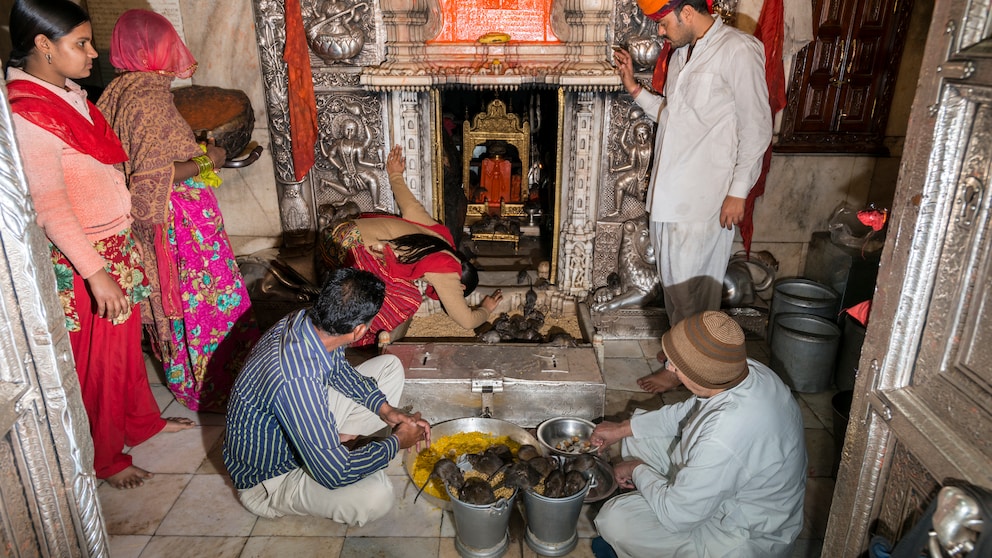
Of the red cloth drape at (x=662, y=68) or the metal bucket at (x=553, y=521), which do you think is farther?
the red cloth drape at (x=662, y=68)

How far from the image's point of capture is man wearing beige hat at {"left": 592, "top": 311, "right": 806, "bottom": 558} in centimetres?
222

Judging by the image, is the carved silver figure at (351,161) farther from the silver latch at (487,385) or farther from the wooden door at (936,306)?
the wooden door at (936,306)

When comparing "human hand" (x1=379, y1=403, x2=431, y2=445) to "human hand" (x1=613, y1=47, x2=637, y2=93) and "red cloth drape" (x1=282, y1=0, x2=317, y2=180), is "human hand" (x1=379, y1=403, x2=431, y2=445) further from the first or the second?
"human hand" (x1=613, y1=47, x2=637, y2=93)

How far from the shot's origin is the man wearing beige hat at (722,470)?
87.4 inches

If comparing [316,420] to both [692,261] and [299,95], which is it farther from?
[299,95]

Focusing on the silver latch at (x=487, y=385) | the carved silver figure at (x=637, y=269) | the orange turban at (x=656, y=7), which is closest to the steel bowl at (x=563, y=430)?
the silver latch at (x=487, y=385)

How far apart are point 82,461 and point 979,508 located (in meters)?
2.40

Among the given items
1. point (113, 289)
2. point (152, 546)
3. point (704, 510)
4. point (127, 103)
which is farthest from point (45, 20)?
point (704, 510)

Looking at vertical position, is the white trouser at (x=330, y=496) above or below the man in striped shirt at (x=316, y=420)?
below

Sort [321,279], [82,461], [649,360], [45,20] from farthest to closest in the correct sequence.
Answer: [321,279] → [649,360] → [45,20] → [82,461]

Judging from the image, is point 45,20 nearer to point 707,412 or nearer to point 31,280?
point 31,280

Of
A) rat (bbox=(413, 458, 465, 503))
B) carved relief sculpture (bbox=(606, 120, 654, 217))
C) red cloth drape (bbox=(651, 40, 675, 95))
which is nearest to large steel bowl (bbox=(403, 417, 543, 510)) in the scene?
rat (bbox=(413, 458, 465, 503))

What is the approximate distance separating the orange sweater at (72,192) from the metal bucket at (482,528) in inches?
74.6

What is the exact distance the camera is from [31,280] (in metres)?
1.72
